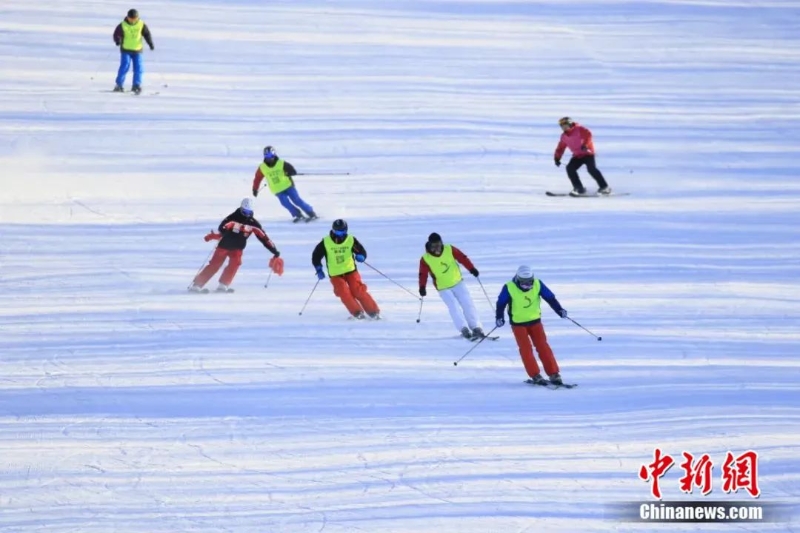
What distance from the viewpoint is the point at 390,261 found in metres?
15.8

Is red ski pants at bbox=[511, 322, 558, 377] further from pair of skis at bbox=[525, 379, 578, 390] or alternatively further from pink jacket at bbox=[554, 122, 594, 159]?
pink jacket at bbox=[554, 122, 594, 159]

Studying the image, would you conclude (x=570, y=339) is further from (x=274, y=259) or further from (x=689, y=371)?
(x=274, y=259)

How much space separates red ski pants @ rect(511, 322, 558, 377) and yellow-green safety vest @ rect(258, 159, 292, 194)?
19.9 feet

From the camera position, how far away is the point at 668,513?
9.20 m

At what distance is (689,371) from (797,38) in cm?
1722

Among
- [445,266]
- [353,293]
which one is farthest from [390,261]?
[445,266]

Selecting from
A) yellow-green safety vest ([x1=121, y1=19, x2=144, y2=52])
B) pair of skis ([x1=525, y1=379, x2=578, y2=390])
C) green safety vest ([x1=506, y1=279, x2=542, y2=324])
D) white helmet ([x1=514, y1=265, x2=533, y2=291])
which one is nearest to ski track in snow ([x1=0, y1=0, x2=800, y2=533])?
pair of skis ([x1=525, y1=379, x2=578, y2=390])

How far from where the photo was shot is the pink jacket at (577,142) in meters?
17.9

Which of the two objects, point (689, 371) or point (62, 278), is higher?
point (62, 278)

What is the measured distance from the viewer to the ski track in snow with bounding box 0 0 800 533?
9750 millimetres

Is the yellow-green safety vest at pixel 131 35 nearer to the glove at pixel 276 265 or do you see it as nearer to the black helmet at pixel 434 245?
the glove at pixel 276 265

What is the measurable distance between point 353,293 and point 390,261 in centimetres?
222

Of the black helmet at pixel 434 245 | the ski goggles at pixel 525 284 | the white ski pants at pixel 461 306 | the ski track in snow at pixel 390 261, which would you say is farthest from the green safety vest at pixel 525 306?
the black helmet at pixel 434 245

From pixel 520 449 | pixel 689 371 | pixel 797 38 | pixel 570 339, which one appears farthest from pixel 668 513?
pixel 797 38
